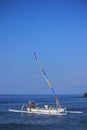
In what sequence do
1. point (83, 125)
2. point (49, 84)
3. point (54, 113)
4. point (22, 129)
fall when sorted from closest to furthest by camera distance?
1. point (22, 129)
2. point (83, 125)
3. point (54, 113)
4. point (49, 84)

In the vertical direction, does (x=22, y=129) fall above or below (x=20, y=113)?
below

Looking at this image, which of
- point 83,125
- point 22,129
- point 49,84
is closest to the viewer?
point 22,129

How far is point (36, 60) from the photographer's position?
6359 cm

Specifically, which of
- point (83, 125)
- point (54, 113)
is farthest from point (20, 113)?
point (83, 125)

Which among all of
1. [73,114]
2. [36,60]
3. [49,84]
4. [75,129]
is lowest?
[75,129]

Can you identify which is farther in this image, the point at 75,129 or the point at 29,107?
the point at 29,107

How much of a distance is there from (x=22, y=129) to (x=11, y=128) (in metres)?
1.83

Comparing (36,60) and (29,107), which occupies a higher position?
(36,60)

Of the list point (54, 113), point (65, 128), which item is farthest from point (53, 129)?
point (54, 113)

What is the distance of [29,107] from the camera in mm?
61656

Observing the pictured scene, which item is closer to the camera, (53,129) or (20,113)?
(53,129)

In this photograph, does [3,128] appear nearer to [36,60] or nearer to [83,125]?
[83,125]

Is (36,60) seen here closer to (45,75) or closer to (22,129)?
(45,75)

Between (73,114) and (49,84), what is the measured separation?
7.04 metres
